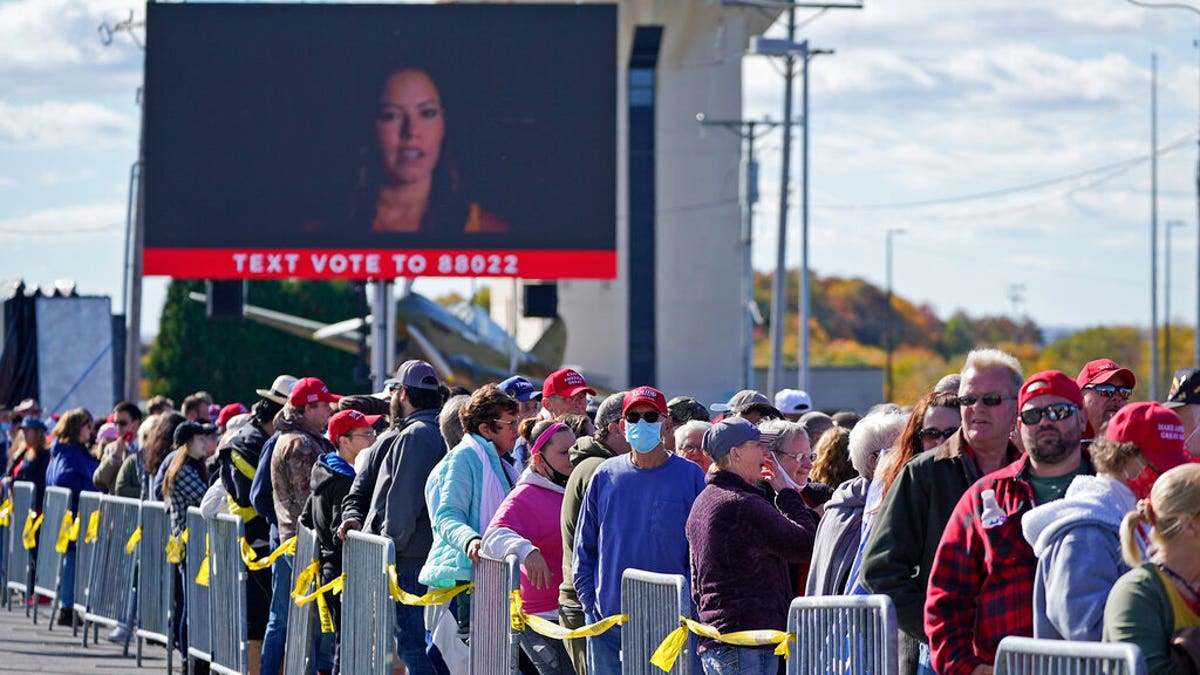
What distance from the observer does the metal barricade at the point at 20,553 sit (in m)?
18.0

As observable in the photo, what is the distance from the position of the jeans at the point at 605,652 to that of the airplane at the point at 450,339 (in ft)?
119

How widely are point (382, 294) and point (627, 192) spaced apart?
47616 mm

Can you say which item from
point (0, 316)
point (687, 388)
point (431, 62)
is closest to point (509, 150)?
point (431, 62)

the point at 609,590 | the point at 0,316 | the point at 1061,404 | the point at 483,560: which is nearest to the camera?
the point at 1061,404

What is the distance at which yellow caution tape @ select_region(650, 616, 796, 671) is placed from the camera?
22.3ft

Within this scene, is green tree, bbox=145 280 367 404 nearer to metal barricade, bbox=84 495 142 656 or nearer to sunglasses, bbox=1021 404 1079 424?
metal barricade, bbox=84 495 142 656

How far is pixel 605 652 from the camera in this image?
8094mm

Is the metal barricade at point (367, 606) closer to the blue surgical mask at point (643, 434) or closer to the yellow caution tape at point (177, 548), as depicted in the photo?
the blue surgical mask at point (643, 434)

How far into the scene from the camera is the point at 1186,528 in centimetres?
487

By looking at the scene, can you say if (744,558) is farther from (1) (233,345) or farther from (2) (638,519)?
(1) (233,345)

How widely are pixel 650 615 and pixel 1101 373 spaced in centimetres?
239

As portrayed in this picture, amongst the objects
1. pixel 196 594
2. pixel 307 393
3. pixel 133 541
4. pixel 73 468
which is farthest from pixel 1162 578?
pixel 73 468

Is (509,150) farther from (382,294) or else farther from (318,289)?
(318,289)

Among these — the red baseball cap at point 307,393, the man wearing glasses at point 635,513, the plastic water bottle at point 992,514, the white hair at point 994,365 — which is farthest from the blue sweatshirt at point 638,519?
the red baseball cap at point 307,393
